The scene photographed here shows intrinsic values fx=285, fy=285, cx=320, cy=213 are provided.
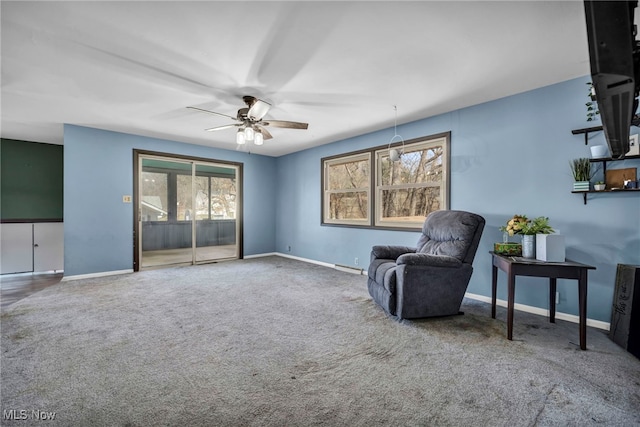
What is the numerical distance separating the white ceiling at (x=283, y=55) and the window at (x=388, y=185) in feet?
2.25

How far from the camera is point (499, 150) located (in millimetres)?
3414

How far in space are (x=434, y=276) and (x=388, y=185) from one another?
222cm

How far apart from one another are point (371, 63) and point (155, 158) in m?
4.54

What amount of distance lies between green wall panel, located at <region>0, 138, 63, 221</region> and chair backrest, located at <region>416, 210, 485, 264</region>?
6870mm

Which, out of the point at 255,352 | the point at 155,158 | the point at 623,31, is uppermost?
the point at 155,158

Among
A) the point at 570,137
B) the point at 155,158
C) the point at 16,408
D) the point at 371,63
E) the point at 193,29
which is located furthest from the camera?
the point at 155,158

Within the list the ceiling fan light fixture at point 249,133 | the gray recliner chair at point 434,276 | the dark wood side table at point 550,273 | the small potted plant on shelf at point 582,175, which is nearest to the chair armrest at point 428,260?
the gray recliner chair at point 434,276

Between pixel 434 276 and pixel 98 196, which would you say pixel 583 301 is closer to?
pixel 434 276

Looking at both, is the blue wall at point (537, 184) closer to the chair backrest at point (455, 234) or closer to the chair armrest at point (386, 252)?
the chair backrest at point (455, 234)

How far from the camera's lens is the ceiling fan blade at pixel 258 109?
9.85 feet

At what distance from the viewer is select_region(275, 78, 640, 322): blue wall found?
269cm

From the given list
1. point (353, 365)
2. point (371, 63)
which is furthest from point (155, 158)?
point (353, 365)

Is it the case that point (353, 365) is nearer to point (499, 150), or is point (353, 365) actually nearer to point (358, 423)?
point (358, 423)

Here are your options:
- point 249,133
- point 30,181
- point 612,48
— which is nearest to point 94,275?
point 30,181
